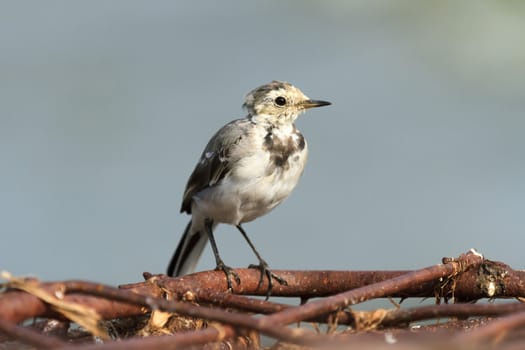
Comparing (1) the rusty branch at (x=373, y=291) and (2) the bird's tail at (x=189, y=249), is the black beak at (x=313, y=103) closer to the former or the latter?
(2) the bird's tail at (x=189, y=249)

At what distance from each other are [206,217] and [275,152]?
1.62 ft

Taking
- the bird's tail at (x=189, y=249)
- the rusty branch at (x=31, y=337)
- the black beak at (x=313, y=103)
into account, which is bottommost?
the rusty branch at (x=31, y=337)

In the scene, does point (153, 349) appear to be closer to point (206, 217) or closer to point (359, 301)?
point (359, 301)

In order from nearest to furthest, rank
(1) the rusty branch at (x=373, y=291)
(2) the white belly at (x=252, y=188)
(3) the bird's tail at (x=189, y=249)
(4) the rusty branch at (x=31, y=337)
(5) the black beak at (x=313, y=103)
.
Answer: (4) the rusty branch at (x=31, y=337), (1) the rusty branch at (x=373, y=291), (2) the white belly at (x=252, y=188), (5) the black beak at (x=313, y=103), (3) the bird's tail at (x=189, y=249)

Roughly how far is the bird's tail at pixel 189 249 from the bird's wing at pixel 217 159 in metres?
0.19

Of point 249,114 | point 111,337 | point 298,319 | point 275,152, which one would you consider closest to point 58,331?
point 111,337

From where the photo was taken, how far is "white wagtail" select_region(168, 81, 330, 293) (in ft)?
11.6

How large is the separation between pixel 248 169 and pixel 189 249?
0.69m

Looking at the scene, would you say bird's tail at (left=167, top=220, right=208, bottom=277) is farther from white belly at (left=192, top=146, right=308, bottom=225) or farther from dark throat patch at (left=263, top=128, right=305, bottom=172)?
dark throat patch at (left=263, top=128, right=305, bottom=172)

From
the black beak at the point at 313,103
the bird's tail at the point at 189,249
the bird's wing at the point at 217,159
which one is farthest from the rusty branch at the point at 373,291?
the bird's tail at the point at 189,249

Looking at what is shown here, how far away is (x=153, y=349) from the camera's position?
1.02m

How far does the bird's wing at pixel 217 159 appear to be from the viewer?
3.58 meters

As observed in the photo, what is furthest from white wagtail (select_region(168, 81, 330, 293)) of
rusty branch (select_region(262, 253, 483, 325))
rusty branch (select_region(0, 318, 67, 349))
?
rusty branch (select_region(0, 318, 67, 349))

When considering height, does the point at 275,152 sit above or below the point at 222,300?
above
